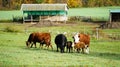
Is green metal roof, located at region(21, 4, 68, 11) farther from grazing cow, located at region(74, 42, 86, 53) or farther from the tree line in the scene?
grazing cow, located at region(74, 42, 86, 53)

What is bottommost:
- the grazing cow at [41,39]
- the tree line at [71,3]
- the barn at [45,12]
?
the tree line at [71,3]

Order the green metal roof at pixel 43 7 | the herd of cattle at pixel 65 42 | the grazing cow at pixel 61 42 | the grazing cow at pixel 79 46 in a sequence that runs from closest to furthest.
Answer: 1. the grazing cow at pixel 79 46
2. the herd of cattle at pixel 65 42
3. the grazing cow at pixel 61 42
4. the green metal roof at pixel 43 7

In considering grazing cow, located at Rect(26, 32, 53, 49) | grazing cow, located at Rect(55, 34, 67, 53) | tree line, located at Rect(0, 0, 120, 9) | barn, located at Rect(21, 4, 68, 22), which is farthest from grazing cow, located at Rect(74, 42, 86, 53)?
tree line, located at Rect(0, 0, 120, 9)

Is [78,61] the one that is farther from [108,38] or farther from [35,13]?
[35,13]

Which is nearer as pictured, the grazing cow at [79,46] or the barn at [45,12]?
the grazing cow at [79,46]

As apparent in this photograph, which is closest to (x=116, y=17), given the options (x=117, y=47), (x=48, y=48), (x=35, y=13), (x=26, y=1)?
(x=35, y=13)

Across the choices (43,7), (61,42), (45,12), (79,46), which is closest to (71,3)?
(43,7)

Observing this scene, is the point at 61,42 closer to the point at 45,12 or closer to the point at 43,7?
the point at 45,12

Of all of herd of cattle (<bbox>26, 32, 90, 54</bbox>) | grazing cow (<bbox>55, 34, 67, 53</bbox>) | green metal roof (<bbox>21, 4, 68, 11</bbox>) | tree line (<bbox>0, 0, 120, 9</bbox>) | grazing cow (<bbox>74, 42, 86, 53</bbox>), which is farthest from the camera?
tree line (<bbox>0, 0, 120, 9</bbox>)

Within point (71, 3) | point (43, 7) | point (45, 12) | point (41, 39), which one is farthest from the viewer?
point (71, 3)

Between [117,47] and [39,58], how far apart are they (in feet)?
34.0

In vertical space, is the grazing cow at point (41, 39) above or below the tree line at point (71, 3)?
above

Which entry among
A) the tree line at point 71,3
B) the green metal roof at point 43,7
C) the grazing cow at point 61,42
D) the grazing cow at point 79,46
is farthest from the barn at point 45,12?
the grazing cow at point 79,46

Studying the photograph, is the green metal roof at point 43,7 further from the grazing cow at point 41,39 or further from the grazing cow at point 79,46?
the grazing cow at point 79,46
